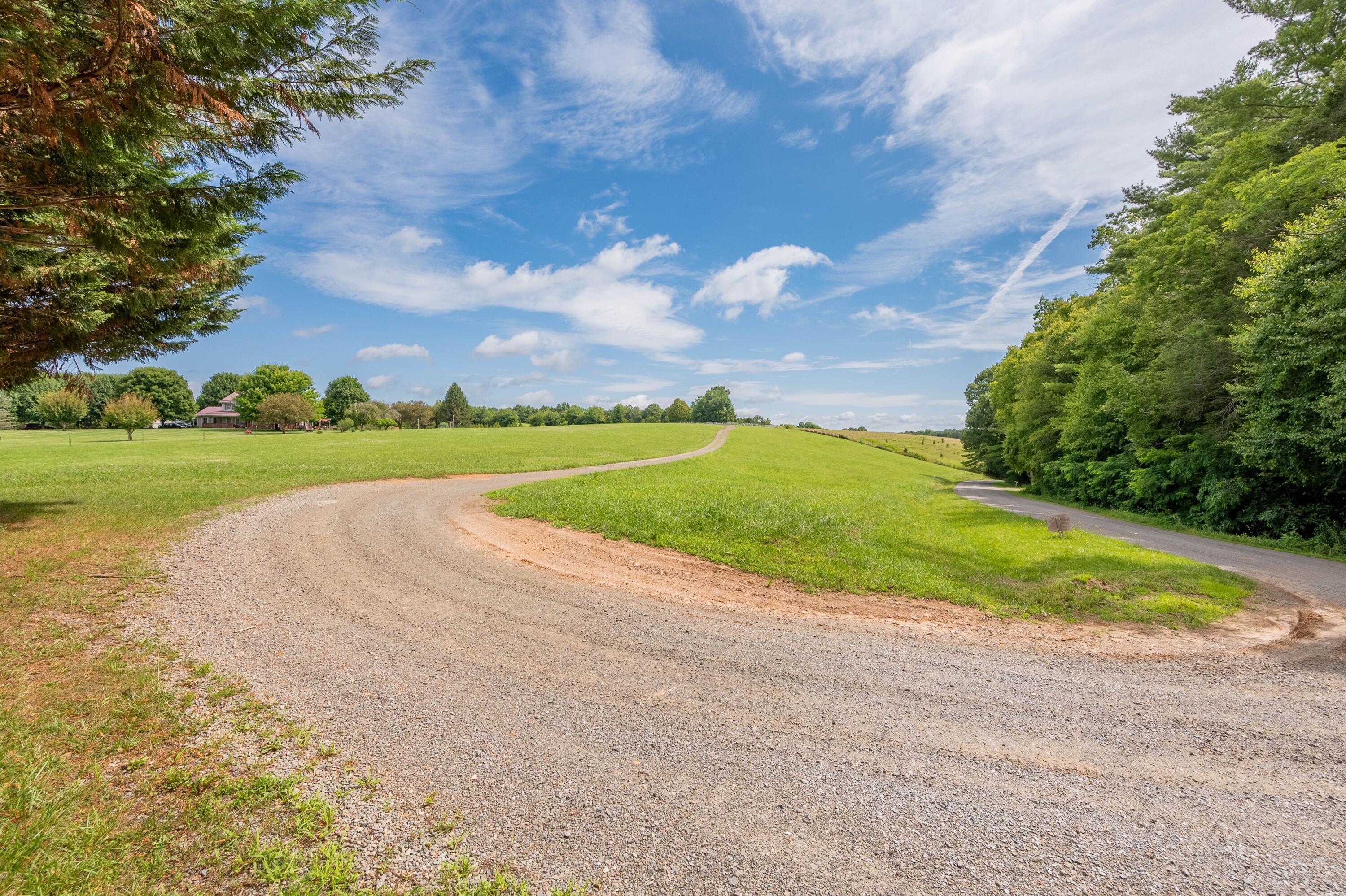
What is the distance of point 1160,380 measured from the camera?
18859 millimetres

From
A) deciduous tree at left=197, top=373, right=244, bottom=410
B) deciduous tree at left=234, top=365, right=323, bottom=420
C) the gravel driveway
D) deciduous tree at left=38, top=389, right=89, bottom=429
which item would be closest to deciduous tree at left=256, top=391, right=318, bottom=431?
deciduous tree at left=234, top=365, right=323, bottom=420

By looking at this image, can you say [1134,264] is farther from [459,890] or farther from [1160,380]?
[459,890]

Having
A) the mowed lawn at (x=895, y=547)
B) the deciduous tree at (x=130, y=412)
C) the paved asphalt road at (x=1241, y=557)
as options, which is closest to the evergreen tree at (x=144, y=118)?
the mowed lawn at (x=895, y=547)

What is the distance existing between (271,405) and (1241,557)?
8912cm

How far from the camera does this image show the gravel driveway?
2.98 metres

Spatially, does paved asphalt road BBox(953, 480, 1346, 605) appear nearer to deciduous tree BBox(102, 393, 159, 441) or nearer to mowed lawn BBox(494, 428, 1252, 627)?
mowed lawn BBox(494, 428, 1252, 627)

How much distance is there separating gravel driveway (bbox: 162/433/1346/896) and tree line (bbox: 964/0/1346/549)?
12619mm

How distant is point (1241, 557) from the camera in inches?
483

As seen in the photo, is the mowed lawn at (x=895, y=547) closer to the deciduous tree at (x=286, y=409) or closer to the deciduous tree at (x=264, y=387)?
the deciduous tree at (x=286, y=409)

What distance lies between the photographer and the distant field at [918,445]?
79875 millimetres

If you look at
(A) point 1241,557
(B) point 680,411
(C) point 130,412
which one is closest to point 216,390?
(C) point 130,412

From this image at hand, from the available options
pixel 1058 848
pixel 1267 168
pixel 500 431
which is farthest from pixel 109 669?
pixel 500 431

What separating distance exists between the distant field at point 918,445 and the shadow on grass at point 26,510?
269 feet

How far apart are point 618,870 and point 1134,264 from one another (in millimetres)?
34314
